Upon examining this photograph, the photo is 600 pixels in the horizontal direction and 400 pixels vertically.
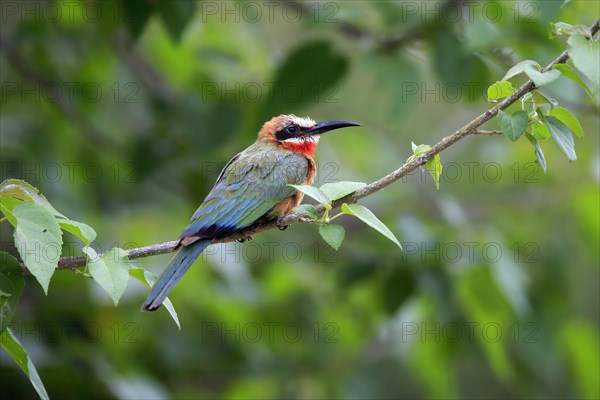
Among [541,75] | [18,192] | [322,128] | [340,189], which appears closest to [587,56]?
[541,75]

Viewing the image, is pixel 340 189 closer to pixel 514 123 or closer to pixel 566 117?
pixel 514 123

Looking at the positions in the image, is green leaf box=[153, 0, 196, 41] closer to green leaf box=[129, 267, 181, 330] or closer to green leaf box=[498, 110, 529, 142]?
green leaf box=[129, 267, 181, 330]

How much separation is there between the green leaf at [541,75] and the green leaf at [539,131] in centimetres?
28

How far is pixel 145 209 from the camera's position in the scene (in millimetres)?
5953

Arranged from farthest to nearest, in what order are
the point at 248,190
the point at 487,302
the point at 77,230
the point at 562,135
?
the point at 487,302 < the point at 248,190 < the point at 562,135 < the point at 77,230

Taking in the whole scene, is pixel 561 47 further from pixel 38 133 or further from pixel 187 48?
pixel 38 133

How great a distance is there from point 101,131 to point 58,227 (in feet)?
11.5

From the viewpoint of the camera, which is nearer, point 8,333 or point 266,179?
point 8,333

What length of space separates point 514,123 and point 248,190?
5.33 feet

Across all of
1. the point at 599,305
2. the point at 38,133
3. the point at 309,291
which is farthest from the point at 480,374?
the point at 38,133

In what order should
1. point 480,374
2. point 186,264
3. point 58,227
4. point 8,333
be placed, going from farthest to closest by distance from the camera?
point 480,374 → point 186,264 → point 8,333 → point 58,227

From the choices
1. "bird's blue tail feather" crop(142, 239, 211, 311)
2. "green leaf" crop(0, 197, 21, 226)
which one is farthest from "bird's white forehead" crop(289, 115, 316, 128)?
"green leaf" crop(0, 197, 21, 226)

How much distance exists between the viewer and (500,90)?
9.01 feet

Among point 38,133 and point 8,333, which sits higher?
point 38,133
